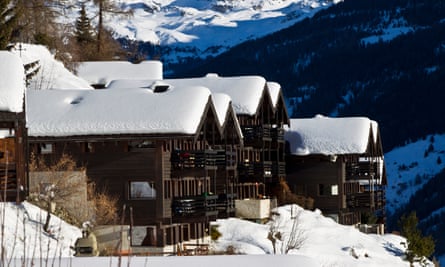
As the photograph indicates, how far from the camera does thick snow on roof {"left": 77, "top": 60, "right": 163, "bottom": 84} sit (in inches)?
3351

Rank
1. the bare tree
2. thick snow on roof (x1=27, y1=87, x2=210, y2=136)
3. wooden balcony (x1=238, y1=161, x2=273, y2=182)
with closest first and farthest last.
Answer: thick snow on roof (x1=27, y1=87, x2=210, y2=136) → the bare tree → wooden balcony (x1=238, y1=161, x2=273, y2=182)

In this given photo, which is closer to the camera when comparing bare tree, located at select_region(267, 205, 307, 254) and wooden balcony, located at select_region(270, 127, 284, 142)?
bare tree, located at select_region(267, 205, 307, 254)

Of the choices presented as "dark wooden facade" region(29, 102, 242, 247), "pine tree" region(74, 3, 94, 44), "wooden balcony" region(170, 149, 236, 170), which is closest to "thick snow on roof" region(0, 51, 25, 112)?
"dark wooden facade" region(29, 102, 242, 247)

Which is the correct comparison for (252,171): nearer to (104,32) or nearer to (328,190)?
(328,190)

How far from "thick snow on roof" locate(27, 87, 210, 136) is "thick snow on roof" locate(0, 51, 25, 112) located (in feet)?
29.5

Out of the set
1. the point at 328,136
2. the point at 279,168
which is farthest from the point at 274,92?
the point at 328,136

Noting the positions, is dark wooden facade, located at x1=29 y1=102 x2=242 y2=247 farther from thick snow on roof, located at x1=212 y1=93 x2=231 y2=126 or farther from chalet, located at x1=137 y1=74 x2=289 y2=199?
chalet, located at x1=137 y1=74 x2=289 y2=199

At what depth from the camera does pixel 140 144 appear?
191 feet

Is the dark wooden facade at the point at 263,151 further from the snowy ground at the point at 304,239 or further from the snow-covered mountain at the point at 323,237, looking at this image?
the snow-covered mountain at the point at 323,237

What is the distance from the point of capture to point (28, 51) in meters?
76.1

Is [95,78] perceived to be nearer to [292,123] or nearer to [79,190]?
[292,123]

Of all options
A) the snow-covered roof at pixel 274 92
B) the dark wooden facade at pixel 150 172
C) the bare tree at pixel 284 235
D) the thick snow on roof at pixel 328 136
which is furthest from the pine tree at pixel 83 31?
the dark wooden facade at pixel 150 172

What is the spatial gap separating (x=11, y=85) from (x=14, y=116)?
135 centimetres

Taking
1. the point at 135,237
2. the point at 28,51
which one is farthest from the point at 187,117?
the point at 28,51
